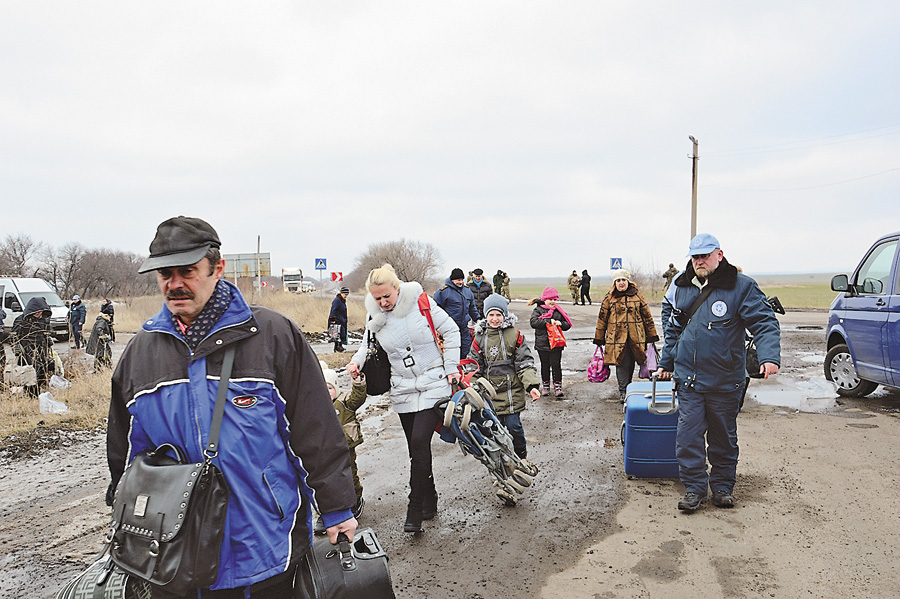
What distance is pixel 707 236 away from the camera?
16.8 feet

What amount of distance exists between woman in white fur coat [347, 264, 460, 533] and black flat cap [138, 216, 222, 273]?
2532 mm

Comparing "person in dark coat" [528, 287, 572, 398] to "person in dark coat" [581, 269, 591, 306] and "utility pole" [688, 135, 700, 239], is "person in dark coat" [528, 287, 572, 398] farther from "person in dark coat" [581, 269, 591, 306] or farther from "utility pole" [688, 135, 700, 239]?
"person in dark coat" [581, 269, 591, 306]

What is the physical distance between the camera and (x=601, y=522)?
4.87 meters

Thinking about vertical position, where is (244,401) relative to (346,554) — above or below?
above

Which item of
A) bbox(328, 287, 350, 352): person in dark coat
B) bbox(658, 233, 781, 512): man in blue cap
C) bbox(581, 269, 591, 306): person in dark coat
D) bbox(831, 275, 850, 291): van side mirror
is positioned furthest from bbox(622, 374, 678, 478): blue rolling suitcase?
bbox(581, 269, 591, 306): person in dark coat

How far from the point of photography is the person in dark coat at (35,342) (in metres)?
10.1

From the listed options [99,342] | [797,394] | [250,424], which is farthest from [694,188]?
[250,424]

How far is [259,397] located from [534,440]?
18.4ft

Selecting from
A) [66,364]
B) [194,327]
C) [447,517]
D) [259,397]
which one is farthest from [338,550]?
[66,364]

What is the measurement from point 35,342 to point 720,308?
1016cm

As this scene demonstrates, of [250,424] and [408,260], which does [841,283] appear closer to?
[250,424]

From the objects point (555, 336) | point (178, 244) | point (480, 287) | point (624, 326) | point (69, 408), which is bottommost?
point (69, 408)

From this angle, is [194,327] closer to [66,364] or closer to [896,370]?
[896,370]

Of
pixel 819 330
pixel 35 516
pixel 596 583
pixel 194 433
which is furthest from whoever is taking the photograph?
pixel 819 330
